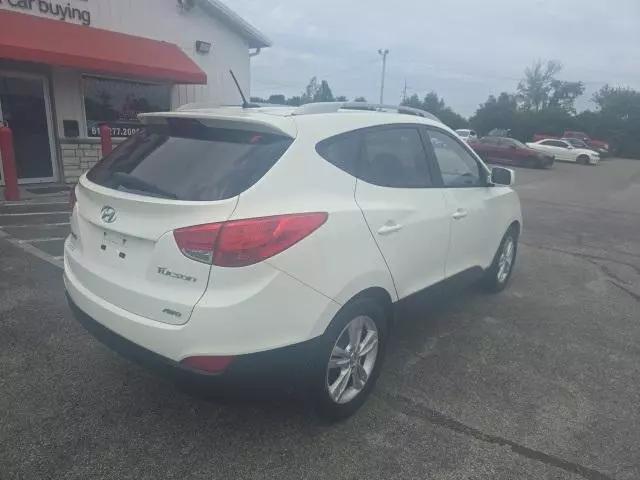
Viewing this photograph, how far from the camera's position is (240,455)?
8.15ft

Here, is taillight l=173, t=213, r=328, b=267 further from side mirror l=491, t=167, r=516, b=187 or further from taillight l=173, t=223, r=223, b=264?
side mirror l=491, t=167, r=516, b=187

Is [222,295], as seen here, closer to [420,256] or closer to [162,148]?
[162,148]

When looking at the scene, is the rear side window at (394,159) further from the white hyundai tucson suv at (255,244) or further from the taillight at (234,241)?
the taillight at (234,241)

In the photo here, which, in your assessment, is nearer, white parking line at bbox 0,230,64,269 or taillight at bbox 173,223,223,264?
taillight at bbox 173,223,223,264

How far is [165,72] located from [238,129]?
8.70 metres

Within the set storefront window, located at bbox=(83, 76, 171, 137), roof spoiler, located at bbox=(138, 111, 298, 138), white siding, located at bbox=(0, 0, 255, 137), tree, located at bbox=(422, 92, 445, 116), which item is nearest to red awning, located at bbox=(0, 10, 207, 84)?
white siding, located at bbox=(0, 0, 255, 137)

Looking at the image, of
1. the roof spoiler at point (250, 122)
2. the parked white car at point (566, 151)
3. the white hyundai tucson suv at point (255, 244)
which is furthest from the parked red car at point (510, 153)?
the roof spoiler at point (250, 122)

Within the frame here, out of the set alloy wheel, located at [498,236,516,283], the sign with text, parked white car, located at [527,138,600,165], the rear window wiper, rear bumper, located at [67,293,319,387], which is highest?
the sign with text

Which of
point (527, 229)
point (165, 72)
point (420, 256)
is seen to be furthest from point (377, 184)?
point (165, 72)

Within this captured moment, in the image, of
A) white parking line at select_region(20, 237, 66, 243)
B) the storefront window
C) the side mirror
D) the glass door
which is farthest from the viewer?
the storefront window

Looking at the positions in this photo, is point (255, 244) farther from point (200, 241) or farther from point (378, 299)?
point (378, 299)

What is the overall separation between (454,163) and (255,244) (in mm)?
2358

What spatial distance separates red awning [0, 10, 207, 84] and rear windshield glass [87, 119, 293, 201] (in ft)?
23.4

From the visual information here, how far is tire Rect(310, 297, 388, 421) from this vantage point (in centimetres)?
250
